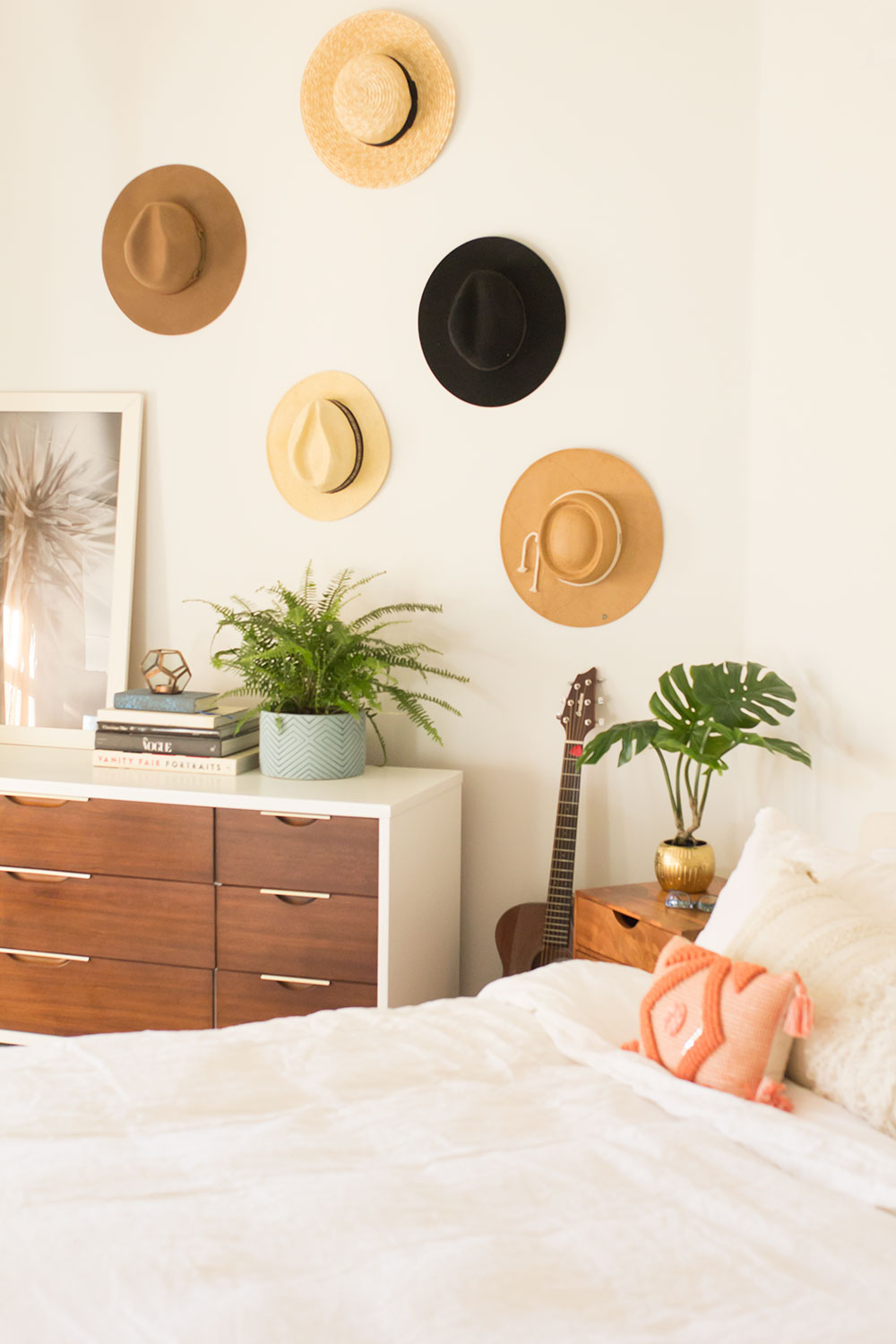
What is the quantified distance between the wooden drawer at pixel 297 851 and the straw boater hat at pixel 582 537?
0.74 metres

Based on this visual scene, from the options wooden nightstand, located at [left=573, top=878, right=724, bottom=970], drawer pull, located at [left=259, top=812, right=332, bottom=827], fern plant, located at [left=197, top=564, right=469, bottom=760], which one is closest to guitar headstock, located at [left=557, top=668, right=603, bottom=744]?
fern plant, located at [left=197, top=564, right=469, bottom=760]

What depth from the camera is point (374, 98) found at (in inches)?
96.4

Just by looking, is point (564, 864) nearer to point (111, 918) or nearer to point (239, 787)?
point (239, 787)

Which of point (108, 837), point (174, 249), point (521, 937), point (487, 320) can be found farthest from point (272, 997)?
point (174, 249)

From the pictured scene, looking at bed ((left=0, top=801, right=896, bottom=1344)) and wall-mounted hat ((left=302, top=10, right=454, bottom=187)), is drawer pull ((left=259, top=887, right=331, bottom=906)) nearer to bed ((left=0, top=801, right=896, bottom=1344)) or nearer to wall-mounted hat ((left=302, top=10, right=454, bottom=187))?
bed ((left=0, top=801, right=896, bottom=1344))

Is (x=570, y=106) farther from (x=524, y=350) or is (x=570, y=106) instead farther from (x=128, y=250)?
(x=128, y=250)

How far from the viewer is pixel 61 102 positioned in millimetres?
2783

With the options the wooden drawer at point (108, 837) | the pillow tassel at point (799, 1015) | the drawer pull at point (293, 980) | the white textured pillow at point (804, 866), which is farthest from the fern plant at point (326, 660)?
the pillow tassel at point (799, 1015)

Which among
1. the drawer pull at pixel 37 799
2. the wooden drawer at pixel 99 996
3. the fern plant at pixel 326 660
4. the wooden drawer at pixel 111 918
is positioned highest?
the fern plant at pixel 326 660

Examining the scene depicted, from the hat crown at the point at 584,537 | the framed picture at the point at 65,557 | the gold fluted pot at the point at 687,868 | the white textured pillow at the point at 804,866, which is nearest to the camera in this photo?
the white textured pillow at the point at 804,866

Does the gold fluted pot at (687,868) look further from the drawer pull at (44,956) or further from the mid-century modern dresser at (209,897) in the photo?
the drawer pull at (44,956)

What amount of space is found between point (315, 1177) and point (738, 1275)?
1.27ft

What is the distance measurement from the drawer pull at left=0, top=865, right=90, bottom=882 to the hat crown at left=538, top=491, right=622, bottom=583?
1248mm

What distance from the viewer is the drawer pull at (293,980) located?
2170 mm
